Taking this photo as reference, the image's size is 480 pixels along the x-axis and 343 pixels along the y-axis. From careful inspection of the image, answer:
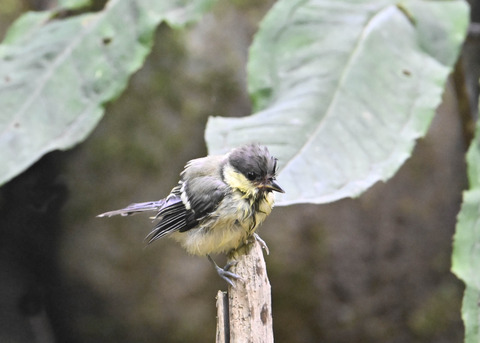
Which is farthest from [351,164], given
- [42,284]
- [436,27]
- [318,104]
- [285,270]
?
[42,284]

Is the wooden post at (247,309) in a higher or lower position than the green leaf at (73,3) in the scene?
lower

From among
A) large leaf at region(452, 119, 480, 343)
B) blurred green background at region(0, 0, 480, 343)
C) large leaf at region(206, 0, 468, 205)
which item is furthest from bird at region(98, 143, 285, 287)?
blurred green background at region(0, 0, 480, 343)

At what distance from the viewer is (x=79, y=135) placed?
6.81ft

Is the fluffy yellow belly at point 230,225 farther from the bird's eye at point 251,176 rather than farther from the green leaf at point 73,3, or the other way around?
the green leaf at point 73,3

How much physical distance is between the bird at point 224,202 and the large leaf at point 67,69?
0.60m

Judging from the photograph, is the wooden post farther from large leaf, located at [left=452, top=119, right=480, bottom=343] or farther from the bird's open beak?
large leaf, located at [left=452, top=119, right=480, bottom=343]

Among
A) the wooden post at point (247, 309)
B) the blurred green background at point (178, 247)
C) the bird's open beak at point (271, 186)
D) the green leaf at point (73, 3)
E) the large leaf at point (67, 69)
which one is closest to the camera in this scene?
the wooden post at point (247, 309)

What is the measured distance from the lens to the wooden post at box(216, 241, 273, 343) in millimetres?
1302

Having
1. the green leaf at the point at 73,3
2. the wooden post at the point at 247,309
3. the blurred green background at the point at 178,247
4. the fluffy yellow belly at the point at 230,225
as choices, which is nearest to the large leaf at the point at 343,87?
the fluffy yellow belly at the point at 230,225

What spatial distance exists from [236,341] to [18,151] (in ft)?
3.51

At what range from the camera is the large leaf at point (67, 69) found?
210 centimetres

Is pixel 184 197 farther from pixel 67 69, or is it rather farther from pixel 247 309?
pixel 67 69

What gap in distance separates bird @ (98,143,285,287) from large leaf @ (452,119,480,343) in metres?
0.51

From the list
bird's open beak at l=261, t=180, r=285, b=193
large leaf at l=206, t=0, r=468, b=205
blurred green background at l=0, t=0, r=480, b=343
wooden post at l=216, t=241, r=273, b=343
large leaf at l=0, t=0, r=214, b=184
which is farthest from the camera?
blurred green background at l=0, t=0, r=480, b=343
